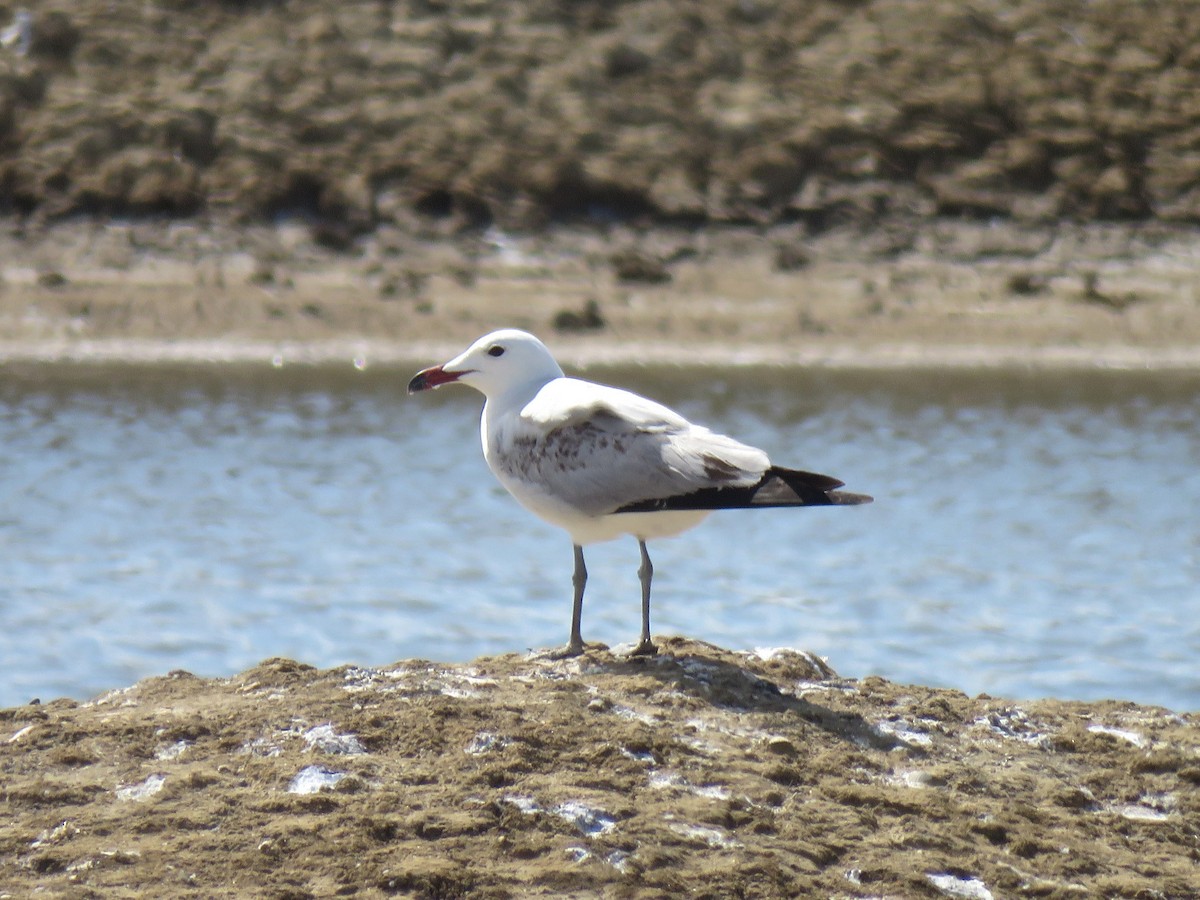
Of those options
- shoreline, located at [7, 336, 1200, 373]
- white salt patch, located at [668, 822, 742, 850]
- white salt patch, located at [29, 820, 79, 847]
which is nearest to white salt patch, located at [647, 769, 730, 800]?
white salt patch, located at [668, 822, 742, 850]

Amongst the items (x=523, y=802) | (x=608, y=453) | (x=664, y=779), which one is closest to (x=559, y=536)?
(x=608, y=453)

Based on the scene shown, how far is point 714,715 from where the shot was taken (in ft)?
18.4

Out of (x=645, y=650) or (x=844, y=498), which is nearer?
(x=844, y=498)

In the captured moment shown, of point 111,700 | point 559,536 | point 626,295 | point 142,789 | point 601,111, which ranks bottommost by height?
point 559,536

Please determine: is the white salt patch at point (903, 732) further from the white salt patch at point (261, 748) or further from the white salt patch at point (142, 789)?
the white salt patch at point (142, 789)

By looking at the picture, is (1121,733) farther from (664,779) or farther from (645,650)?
(664,779)

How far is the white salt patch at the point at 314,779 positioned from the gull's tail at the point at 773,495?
165 centimetres

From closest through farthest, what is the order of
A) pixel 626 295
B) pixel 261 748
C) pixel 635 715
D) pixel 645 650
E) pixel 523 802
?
pixel 523 802 < pixel 261 748 < pixel 635 715 < pixel 645 650 < pixel 626 295

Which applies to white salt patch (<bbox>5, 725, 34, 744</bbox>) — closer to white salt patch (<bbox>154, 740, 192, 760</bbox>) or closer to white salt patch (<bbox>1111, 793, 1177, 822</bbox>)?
white salt patch (<bbox>154, 740, 192, 760</bbox>)

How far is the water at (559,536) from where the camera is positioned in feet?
37.8

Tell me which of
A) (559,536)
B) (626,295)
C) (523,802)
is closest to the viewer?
Answer: (523,802)

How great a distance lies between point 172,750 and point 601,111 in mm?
19491

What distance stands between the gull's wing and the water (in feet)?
15.4

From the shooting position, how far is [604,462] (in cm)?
634
